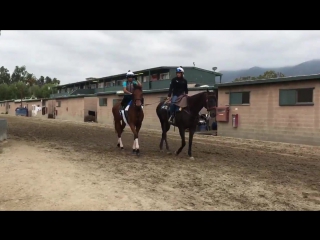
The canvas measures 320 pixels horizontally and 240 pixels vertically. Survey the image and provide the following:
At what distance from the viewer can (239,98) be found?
1661 centimetres

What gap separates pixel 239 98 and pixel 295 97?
339 cm

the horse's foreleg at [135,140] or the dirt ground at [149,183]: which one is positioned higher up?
the horse's foreleg at [135,140]

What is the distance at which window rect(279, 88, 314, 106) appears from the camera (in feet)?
44.3

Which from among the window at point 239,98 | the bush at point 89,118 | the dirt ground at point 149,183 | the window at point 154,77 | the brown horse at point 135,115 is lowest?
the dirt ground at point 149,183

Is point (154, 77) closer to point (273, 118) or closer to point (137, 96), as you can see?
point (273, 118)

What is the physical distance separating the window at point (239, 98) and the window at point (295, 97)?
2135 mm

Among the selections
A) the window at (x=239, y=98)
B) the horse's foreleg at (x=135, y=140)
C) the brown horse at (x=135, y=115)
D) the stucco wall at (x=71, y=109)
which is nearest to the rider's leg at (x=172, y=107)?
the brown horse at (x=135, y=115)

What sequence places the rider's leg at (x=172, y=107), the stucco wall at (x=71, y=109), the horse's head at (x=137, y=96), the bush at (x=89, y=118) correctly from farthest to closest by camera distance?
the stucco wall at (x=71, y=109) < the bush at (x=89, y=118) < the rider's leg at (x=172, y=107) < the horse's head at (x=137, y=96)

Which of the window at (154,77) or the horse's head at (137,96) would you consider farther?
the window at (154,77)

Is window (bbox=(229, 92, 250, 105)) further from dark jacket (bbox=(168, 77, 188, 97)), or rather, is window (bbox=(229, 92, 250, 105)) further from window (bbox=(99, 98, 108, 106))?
window (bbox=(99, 98, 108, 106))

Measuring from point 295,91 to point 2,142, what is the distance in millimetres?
13437

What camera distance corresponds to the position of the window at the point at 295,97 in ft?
44.3

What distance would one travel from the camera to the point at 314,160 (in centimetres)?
895

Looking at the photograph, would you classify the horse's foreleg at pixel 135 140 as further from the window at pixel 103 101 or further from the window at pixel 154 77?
the window at pixel 154 77
